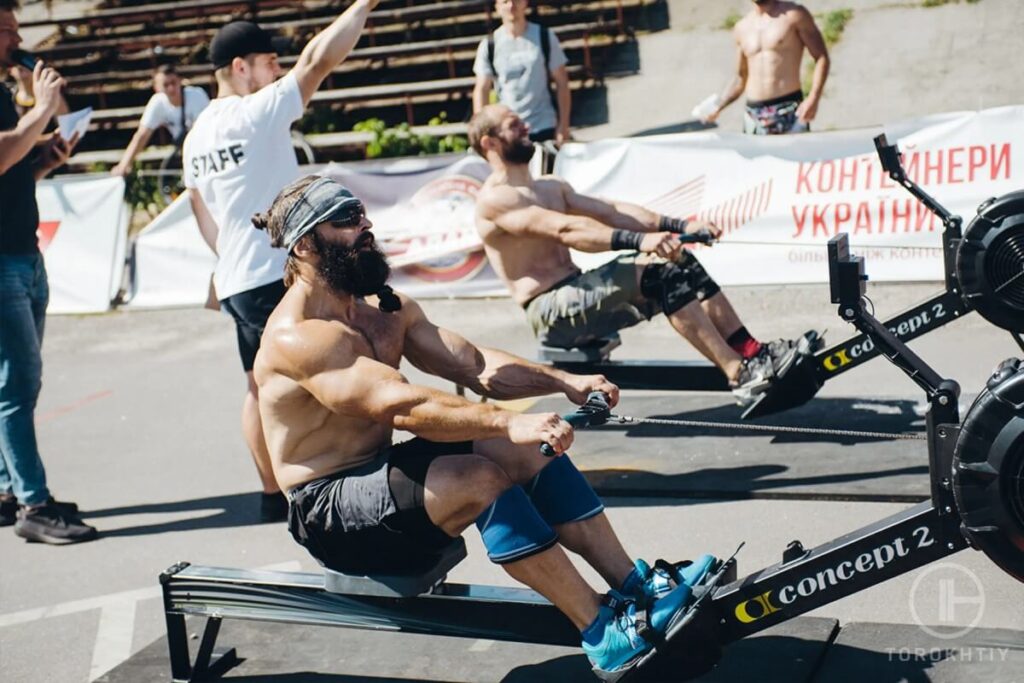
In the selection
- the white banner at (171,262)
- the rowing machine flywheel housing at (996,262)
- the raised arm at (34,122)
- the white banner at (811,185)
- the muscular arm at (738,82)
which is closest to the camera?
the rowing machine flywheel housing at (996,262)

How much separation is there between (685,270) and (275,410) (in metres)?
2.75

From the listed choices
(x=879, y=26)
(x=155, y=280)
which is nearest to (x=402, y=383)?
(x=155, y=280)

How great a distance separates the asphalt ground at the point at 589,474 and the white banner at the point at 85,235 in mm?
1582

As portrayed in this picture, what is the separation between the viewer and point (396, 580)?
373 centimetres

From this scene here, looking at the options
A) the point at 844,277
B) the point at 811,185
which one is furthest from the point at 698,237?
the point at 811,185

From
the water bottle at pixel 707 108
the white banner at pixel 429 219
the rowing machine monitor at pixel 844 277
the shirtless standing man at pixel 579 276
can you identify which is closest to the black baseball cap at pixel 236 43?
the shirtless standing man at pixel 579 276

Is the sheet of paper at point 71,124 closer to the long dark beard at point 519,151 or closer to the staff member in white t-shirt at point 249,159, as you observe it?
the staff member in white t-shirt at point 249,159

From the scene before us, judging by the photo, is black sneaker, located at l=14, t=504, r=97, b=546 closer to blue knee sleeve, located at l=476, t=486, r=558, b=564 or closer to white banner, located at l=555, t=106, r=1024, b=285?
blue knee sleeve, located at l=476, t=486, r=558, b=564

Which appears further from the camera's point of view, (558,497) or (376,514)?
(558,497)

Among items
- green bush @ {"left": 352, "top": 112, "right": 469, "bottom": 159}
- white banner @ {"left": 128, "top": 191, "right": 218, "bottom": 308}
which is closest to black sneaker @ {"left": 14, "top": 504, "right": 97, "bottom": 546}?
white banner @ {"left": 128, "top": 191, "right": 218, "bottom": 308}

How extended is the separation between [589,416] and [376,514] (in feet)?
2.20

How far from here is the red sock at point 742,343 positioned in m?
6.07

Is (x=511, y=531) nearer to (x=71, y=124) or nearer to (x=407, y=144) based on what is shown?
(x=71, y=124)

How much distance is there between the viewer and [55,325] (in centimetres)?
1013
